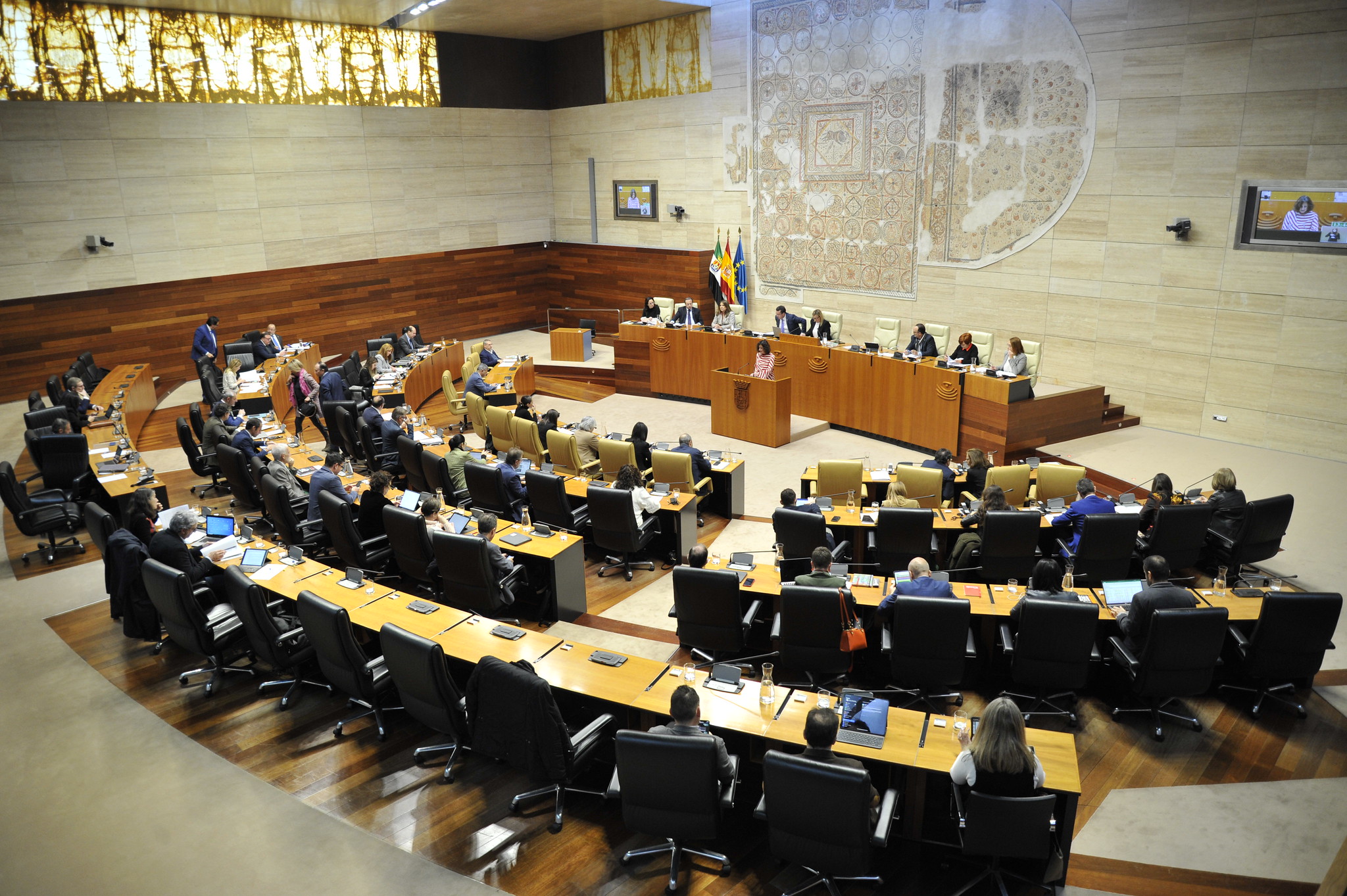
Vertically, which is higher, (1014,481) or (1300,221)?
(1300,221)

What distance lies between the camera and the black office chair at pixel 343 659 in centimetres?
528

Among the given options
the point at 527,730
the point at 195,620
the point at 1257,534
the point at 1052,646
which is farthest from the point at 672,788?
the point at 1257,534

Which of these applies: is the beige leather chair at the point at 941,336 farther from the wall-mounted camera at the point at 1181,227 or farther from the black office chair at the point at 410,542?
the black office chair at the point at 410,542

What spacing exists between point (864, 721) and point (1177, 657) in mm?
2265

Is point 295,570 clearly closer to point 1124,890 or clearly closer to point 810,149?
point 1124,890

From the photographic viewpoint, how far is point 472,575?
668 centimetres

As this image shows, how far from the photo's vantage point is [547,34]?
1886 cm

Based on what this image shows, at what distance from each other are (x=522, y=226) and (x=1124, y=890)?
723 inches

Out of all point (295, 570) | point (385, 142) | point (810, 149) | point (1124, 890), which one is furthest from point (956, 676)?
point (385, 142)

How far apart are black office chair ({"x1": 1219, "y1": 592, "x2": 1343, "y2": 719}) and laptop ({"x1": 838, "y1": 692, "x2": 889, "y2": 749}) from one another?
2.70 meters

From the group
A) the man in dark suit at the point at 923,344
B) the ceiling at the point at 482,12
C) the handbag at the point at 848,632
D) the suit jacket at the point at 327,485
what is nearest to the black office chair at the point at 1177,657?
the handbag at the point at 848,632

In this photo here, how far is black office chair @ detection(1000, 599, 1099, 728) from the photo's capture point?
17.3ft

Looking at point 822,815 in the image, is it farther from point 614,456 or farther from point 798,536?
point 614,456

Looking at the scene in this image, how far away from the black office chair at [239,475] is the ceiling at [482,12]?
8.84m
